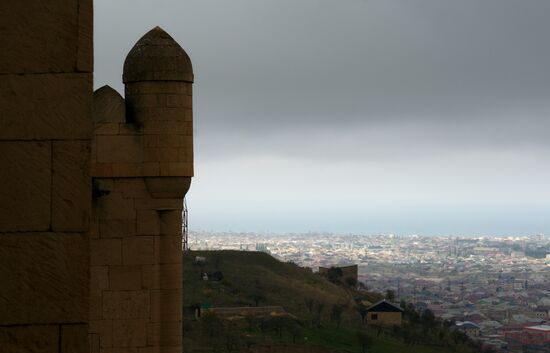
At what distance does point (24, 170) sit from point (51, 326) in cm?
55

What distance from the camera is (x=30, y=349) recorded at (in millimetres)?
3758

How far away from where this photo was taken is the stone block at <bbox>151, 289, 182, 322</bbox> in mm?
9055

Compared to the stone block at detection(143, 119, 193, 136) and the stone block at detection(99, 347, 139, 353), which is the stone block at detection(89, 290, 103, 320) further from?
the stone block at detection(143, 119, 193, 136)

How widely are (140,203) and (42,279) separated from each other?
5322 millimetres

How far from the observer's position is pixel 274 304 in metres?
60.8

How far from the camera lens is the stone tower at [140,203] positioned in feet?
29.2

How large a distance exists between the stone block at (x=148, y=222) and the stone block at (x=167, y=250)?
79 millimetres

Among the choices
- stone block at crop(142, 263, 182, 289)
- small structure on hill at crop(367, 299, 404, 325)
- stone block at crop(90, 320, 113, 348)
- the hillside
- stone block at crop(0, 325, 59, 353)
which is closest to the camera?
stone block at crop(0, 325, 59, 353)

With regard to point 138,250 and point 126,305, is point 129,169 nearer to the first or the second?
point 138,250

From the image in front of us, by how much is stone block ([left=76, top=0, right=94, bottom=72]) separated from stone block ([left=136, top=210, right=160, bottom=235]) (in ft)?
17.1

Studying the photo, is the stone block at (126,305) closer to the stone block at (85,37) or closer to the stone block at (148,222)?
the stone block at (148,222)

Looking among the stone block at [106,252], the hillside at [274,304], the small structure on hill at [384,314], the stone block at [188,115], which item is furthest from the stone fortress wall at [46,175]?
the small structure on hill at [384,314]

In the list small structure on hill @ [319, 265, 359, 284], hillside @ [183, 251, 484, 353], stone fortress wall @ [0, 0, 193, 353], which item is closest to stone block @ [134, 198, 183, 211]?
stone fortress wall @ [0, 0, 193, 353]

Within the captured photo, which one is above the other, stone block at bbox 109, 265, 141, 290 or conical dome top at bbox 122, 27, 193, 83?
conical dome top at bbox 122, 27, 193, 83
